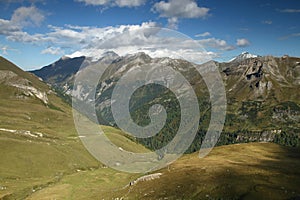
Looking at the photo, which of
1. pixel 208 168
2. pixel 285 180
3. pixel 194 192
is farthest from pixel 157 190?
pixel 285 180

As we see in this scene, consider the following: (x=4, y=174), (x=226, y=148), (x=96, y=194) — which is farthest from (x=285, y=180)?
(x=4, y=174)

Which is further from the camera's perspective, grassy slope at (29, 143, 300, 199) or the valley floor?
the valley floor

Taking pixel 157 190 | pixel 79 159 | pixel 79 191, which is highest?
pixel 157 190

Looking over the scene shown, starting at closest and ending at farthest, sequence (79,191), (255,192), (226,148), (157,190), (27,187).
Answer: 1. (255,192)
2. (157,190)
3. (79,191)
4. (27,187)
5. (226,148)

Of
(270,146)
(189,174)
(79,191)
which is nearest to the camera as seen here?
(189,174)

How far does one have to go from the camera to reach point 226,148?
112188 mm

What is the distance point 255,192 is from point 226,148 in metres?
65.3

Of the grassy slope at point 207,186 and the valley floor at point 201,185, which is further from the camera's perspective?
the valley floor at point 201,185

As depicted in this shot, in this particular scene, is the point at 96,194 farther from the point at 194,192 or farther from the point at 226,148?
the point at 226,148

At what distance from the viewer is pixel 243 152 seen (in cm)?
10381

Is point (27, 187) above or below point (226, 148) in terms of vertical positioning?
below

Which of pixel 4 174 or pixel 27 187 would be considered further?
pixel 4 174

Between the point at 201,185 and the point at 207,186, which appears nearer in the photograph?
the point at 207,186

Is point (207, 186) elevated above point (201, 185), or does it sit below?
above
